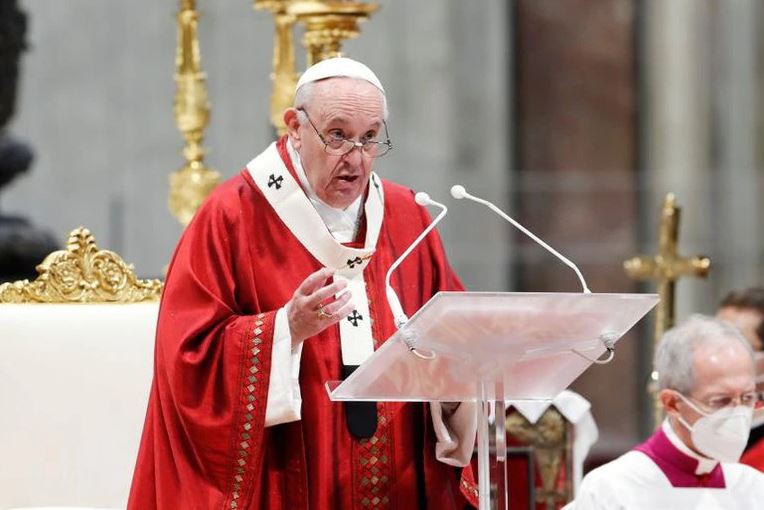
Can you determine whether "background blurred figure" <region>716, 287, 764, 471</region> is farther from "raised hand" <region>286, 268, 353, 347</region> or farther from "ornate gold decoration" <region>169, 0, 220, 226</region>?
"raised hand" <region>286, 268, 353, 347</region>

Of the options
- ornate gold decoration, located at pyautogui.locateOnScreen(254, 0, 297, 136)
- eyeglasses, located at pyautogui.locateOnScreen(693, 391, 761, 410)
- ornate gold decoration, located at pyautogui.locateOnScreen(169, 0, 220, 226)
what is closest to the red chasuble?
eyeglasses, located at pyautogui.locateOnScreen(693, 391, 761, 410)

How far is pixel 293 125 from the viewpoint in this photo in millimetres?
5191

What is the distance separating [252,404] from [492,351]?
746 mm

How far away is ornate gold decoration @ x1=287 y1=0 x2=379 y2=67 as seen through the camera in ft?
24.3

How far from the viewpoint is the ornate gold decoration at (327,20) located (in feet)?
24.3

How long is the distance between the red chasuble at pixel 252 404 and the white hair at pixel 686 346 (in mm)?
641

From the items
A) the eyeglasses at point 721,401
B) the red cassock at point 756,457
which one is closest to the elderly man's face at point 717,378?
the eyeglasses at point 721,401

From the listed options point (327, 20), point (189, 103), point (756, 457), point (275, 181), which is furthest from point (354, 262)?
point (189, 103)

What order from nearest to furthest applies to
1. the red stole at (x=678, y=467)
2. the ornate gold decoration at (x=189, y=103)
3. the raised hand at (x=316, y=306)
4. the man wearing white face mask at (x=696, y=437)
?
the raised hand at (x=316, y=306) < the man wearing white face mask at (x=696, y=437) < the red stole at (x=678, y=467) < the ornate gold decoration at (x=189, y=103)

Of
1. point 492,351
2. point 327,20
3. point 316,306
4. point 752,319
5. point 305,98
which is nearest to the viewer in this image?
point 492,351

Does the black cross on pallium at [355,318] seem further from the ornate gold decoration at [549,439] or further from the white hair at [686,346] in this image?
the ornate gold decoration at [549,439]

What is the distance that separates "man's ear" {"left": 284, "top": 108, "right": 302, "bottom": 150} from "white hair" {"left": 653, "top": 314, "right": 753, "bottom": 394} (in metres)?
1.12

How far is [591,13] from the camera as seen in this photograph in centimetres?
1034

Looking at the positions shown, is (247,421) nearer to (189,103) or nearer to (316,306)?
(316,306)
